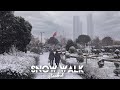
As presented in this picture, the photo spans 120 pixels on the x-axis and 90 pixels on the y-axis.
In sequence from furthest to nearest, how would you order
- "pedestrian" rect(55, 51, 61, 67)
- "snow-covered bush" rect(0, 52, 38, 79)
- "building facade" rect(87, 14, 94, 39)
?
"building facade" rect(87, 14, 94, 39) → "pedestrian" rect(55, 51, 61, 67) → "snow-covered bush" rect(0, 52, 38, 79)

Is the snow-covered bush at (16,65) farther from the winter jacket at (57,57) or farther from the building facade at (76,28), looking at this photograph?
the building facade at (76,28)

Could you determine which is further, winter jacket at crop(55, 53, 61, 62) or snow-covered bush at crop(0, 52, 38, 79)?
winter jacket at crop(55, 53, 61, 62)

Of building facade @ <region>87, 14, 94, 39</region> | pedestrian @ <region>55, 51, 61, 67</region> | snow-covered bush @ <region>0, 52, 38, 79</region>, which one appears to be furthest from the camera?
building facade @ <region>87, 14, 94, 39</region>

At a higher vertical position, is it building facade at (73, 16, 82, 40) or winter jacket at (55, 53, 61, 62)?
building facade at (73, 16, 82, 40)

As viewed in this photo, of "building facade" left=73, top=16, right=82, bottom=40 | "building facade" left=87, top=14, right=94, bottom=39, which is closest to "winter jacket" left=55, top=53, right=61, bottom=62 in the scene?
"building facade" left=73, top=16, right=82, bottom=40

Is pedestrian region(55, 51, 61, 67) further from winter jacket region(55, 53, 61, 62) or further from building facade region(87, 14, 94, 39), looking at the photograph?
building facade region(87, 14, 94, 39)

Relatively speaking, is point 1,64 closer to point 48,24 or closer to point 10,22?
point 10,22

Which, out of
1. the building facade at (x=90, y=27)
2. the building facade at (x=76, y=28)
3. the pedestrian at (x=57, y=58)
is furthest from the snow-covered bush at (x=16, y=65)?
the building facade at (x=90, y=27)

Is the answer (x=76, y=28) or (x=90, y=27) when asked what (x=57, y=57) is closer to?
(x=76, y=28)

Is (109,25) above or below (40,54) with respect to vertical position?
above
